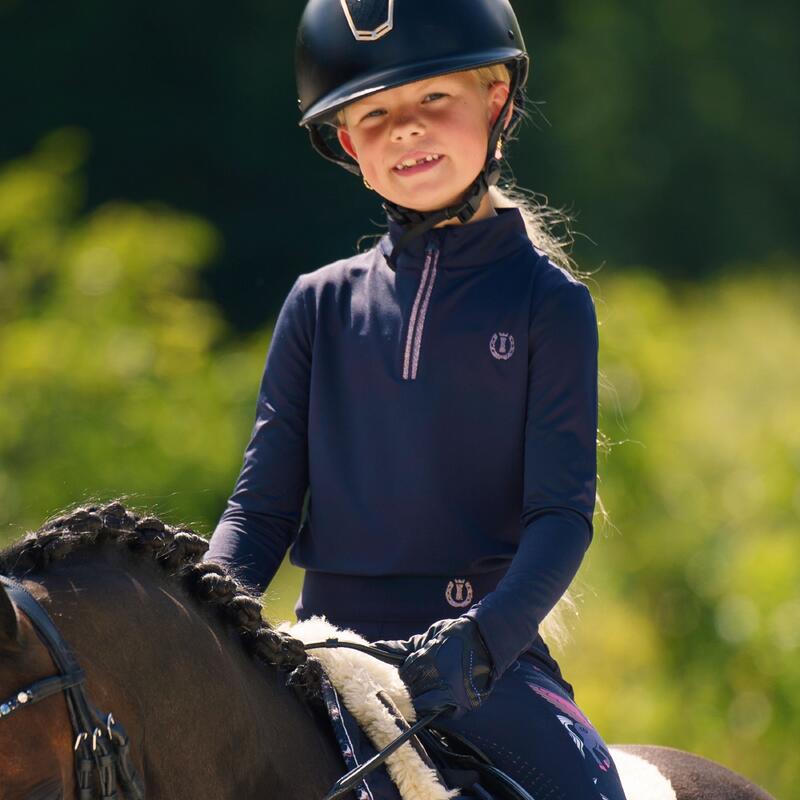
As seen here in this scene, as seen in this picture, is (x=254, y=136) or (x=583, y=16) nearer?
(x=254, y=136)

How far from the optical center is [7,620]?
5.76ft

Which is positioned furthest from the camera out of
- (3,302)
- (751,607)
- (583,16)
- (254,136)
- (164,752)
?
(583,16)

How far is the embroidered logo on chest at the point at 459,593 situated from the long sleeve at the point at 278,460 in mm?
369

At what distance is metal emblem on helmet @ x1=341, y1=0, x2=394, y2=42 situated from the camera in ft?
8.78

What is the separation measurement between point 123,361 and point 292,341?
7196mm

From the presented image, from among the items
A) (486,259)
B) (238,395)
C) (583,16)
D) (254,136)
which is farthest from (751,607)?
(583,16)

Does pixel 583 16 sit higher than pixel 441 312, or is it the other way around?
pixel 583 16

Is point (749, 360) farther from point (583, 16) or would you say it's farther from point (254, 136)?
point (583, 16)

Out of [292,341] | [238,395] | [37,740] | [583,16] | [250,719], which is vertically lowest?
[238,395]

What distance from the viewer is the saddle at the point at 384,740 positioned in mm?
2203

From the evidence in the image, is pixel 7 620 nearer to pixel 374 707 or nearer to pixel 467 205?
pixel 374 707

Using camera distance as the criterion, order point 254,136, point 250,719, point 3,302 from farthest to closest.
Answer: point 254,136 → point 3,302 → point 250,719

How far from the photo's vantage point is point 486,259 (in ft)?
9.20

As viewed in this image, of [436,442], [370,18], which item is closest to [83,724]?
[436,442]
